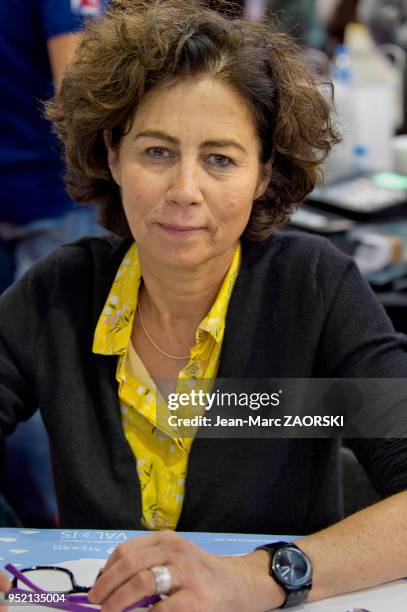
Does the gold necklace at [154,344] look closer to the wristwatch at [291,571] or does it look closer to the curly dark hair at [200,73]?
the curly dark hair at [200,73]

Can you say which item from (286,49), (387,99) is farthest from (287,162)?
(387,99)

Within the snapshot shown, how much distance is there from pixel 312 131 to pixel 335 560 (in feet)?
2.00

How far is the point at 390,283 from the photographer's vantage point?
1937 millimetres

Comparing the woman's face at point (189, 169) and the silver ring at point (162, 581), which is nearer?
the silver ring at point (162, 581)

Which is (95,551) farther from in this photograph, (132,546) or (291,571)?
(291,571)

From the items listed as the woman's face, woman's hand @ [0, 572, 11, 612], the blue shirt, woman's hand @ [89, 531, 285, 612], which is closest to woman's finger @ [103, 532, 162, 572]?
woman's hand @ [89, 531, 285, 612]

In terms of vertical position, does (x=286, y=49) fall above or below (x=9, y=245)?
above

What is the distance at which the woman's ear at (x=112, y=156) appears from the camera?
4.37 feet

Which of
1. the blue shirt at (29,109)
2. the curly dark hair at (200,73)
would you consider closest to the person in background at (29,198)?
the blue shirt at (29,109)

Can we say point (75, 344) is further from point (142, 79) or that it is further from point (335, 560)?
point (335, 560)

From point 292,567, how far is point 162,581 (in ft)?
0.54

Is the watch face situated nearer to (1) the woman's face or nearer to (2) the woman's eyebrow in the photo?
(1) the woman's face

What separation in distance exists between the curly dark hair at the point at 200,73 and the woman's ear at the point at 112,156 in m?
0.01

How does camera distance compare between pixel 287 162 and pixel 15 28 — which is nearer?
pixel 287 162
